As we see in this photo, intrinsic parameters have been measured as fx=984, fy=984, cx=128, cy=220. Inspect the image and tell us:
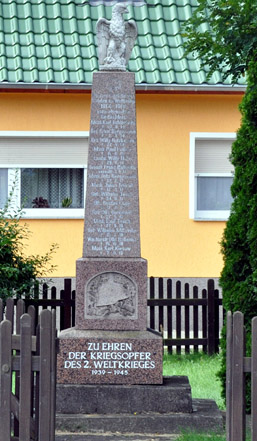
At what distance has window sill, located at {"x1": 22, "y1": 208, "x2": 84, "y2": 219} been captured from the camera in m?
16.1

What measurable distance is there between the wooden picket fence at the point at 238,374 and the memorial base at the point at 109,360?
2.51 metres

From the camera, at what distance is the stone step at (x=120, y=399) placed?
8.10 m

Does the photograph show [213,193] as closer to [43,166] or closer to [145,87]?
[145,87]

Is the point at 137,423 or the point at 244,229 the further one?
the point at 244,229

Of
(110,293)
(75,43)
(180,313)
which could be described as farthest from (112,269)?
(75,43)

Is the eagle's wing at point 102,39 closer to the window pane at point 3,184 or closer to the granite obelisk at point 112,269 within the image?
the granite obelisk at point 112,269

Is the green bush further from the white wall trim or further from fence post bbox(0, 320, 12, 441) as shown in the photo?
the white wall trim

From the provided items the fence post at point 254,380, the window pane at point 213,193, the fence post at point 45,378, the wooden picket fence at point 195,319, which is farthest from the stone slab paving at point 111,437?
the window pane at point 213,193

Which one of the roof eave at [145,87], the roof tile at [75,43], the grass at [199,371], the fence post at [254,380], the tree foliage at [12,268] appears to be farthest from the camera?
the roof tile at [75,43]

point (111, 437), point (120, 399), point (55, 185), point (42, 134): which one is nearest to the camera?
point (111, 437)

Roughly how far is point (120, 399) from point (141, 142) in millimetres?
8648

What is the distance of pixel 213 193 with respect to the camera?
16609mm

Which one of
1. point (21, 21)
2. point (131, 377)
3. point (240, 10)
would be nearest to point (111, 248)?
point (131, 377)

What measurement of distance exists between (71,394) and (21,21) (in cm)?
974
